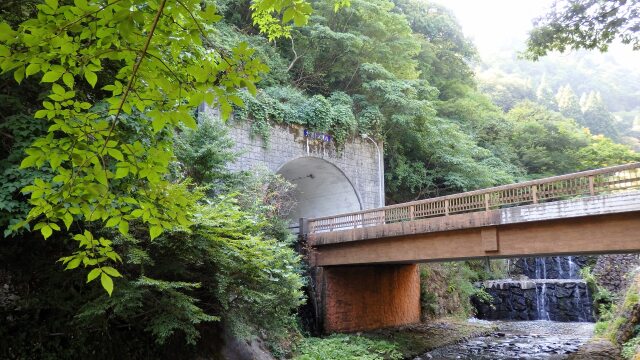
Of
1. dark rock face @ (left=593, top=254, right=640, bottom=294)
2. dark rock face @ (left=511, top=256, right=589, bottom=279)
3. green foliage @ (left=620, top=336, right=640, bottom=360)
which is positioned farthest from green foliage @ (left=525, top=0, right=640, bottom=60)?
dark rock face @ (left=511, top=256, right=589, bottom=279)

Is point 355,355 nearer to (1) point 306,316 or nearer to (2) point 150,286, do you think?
(1) point 306,316

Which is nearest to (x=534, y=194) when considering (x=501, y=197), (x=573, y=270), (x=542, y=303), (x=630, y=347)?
(x=501, y=197)

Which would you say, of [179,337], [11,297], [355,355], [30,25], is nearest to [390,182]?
[355,355]

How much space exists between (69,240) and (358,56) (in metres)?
15.9

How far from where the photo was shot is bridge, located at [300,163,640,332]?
9.02 m

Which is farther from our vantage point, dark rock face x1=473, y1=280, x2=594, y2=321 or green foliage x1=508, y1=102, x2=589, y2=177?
green foliage x1=508, y1=102, x2=589, y2=177

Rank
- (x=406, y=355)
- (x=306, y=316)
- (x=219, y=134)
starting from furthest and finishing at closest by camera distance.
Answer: (x=306, y=316) < (x=406, y=355) < (x=219, y=134)

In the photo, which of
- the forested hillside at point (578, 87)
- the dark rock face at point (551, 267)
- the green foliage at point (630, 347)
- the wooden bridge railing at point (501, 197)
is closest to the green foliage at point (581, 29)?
the wooden bridge railing at point (501, 197)

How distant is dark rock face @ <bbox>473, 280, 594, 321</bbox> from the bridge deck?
970 centimetres

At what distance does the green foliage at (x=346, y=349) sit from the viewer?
1028 centimetres

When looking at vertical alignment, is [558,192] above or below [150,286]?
above

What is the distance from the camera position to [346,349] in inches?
452

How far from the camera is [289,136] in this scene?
16484mm

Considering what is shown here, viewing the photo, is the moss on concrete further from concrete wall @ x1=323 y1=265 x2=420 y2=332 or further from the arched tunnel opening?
the arched tunnel opening
